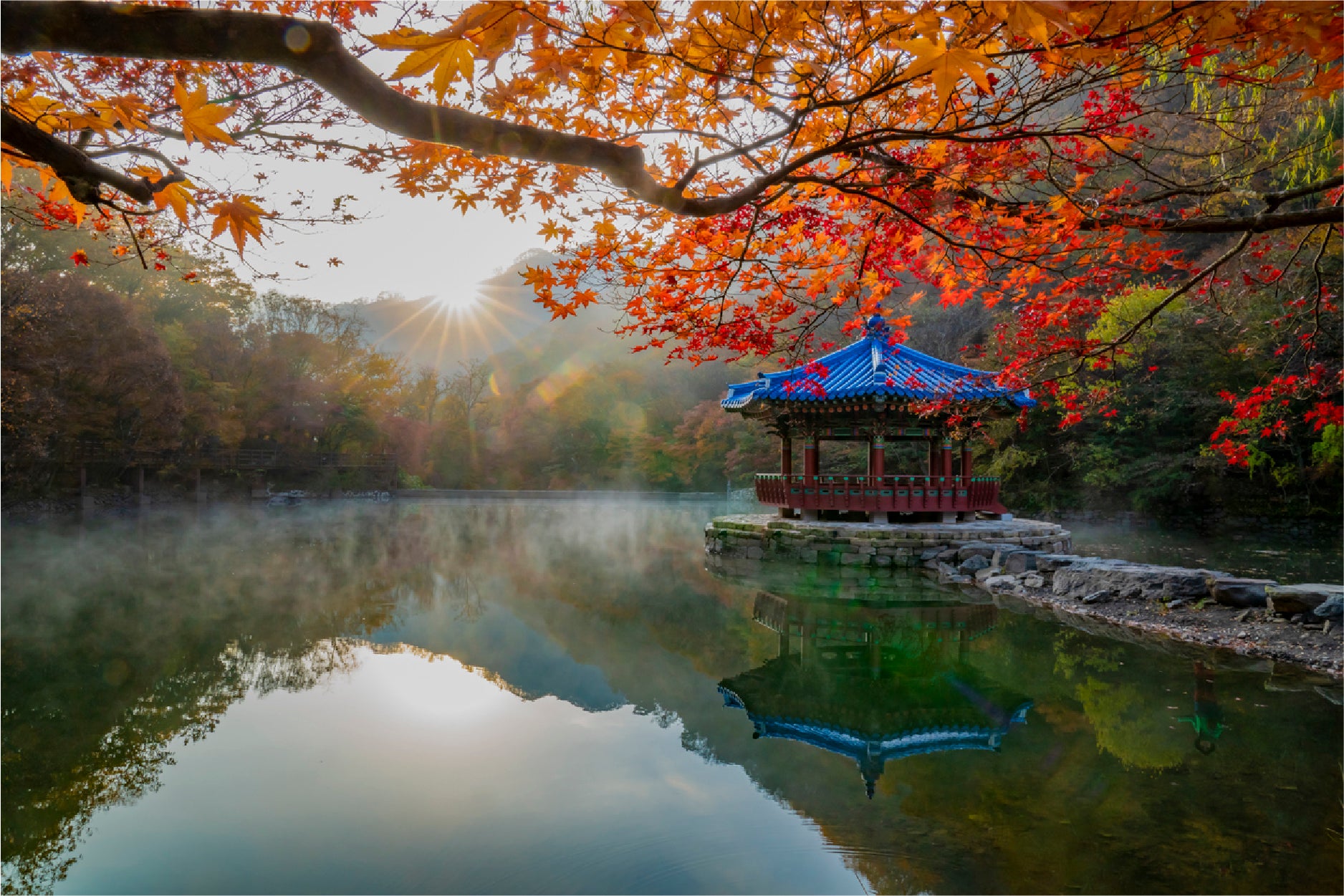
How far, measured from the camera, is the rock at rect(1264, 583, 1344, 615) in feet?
18.5

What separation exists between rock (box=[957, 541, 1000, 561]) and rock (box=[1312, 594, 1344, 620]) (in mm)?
4249

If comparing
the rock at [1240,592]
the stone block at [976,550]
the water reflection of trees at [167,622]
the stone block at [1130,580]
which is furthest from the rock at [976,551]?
the water reflection of trees at [167,622]

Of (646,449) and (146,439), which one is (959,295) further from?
(646,449)

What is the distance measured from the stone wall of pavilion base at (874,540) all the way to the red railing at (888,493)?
0.29 m

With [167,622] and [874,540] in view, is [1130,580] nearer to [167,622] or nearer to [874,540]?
[874,540]

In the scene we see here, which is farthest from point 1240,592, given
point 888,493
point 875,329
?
point 875,329

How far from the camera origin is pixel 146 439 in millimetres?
18359

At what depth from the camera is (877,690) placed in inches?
197

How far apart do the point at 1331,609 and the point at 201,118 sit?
7476mm

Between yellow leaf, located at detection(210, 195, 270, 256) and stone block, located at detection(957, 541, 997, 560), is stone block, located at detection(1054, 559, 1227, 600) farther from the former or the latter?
yellow leaf, located at detection(210, 195, 270, 256)

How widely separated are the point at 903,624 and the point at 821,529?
4009mm

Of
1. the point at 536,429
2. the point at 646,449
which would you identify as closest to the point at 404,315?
the point at 536,429

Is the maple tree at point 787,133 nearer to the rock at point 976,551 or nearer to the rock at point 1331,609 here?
the rock at point 1331,609

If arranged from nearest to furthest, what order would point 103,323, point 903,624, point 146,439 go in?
point 903,624 → point 103,323 → point 146,439
